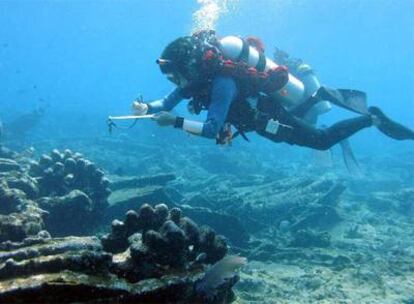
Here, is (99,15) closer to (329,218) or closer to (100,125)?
(100,125)

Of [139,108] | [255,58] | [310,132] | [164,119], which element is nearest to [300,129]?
[310,132]

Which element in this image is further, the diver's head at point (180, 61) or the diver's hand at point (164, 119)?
the diver's head at point (180, 61)

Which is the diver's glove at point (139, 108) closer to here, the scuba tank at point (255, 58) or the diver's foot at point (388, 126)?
the scuba tank at point (255, 58)

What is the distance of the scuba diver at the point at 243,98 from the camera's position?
24.3 ft

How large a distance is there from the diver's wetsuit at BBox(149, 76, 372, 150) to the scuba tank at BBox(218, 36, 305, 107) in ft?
0.99

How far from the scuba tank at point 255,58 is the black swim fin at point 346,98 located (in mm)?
730

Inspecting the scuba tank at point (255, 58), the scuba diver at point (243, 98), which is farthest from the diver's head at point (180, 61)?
the scuba tank at point (255, 58)

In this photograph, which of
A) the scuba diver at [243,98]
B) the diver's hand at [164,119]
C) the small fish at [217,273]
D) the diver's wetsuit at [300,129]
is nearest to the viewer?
the small fish at [217,273]

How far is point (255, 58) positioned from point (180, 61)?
5.43ft

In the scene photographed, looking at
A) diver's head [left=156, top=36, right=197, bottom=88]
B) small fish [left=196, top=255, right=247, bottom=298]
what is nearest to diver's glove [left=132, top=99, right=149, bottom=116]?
diver's head [left=156, top=36, right=197, bottom=88]

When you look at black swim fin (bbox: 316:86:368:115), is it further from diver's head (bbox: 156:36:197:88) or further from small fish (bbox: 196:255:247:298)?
small fish (bbox: 196:255:247:298)

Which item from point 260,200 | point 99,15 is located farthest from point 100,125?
point 99,15

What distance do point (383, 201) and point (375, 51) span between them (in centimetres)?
13550

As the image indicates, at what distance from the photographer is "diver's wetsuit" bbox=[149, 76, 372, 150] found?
7.27 meters
